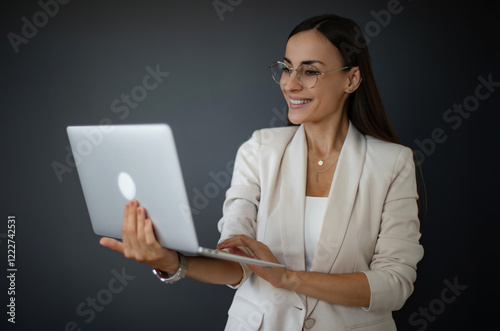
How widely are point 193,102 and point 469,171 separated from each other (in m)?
1.62

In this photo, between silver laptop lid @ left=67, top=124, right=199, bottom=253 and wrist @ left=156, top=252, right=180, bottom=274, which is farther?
wrist @ left=156, top=252, right=180, bottom=274

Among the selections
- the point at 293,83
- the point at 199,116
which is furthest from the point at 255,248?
the point at 199,116

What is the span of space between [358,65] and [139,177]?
111 cm

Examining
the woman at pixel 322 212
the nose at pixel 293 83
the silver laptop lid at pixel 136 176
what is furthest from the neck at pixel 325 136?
the silver laptop lid at pixel 136 176

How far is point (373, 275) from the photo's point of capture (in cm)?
183

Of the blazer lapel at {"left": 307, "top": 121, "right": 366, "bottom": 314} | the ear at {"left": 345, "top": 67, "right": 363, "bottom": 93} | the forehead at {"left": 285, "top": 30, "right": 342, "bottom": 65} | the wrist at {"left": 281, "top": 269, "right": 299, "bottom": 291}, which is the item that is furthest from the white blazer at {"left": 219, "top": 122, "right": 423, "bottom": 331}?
the forehead at {"left": 285, "top": 30, "right": 342, "bottom": 65}

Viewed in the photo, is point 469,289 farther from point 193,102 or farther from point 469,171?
point 193,102

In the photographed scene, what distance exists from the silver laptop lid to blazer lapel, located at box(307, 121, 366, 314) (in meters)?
0.66

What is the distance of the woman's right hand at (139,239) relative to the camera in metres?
1.41

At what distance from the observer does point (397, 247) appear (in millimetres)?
1888

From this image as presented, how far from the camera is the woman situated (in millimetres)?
1824

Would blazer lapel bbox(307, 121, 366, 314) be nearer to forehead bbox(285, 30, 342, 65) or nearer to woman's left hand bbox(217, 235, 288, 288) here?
woman's left hand bbox(217, 235, 288, 288)

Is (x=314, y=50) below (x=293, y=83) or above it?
above

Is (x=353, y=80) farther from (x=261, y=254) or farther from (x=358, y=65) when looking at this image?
(x=261, y=254)
